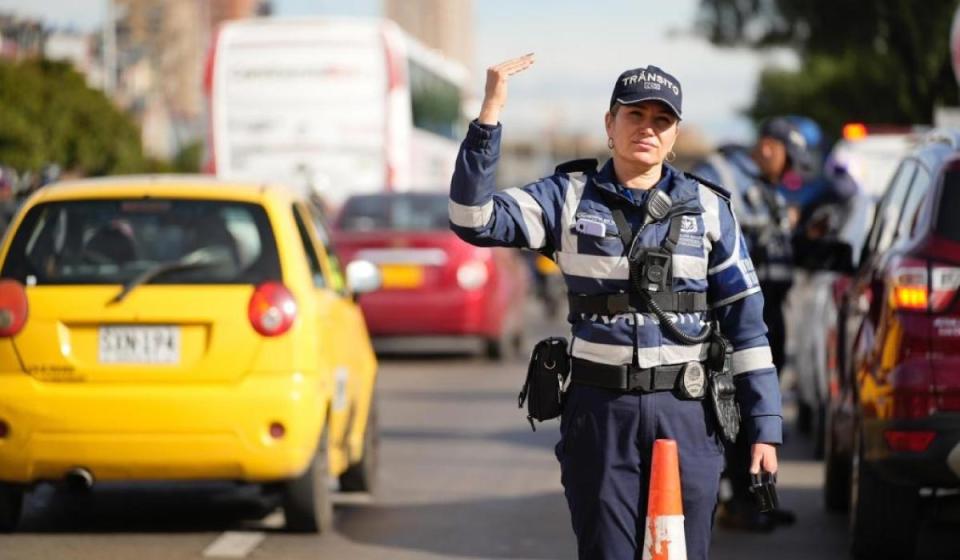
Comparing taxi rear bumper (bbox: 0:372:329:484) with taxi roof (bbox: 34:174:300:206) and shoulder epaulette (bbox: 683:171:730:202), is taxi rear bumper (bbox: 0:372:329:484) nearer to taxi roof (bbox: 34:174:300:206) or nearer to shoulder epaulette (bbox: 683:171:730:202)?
taxi roof (bbox: 34:174:300:206)

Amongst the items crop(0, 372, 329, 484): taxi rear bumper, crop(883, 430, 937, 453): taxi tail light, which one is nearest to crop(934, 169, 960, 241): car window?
crop(883, 430, 937, 453): taxi tail light

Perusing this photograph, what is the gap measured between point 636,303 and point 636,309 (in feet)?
0.06

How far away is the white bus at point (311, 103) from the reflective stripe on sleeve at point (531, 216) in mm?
25769

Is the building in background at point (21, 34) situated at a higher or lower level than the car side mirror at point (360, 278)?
higher

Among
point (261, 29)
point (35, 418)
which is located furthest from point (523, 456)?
point (261, 29)

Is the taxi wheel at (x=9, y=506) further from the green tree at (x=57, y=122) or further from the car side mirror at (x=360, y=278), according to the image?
the green tree at (x=57, y=122)

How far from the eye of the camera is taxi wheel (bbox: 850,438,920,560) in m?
8.81

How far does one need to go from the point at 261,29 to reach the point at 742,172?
22.1 meters

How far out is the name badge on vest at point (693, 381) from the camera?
5871mm

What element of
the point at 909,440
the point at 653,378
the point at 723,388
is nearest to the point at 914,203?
the point at 909,440

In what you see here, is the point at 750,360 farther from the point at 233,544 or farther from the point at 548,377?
the point at 233,544

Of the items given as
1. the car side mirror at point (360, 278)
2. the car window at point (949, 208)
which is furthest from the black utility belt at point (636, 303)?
the car side mirror at point (360, 278)

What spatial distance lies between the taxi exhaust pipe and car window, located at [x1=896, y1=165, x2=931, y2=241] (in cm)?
339

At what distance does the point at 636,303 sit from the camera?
5887 mm
